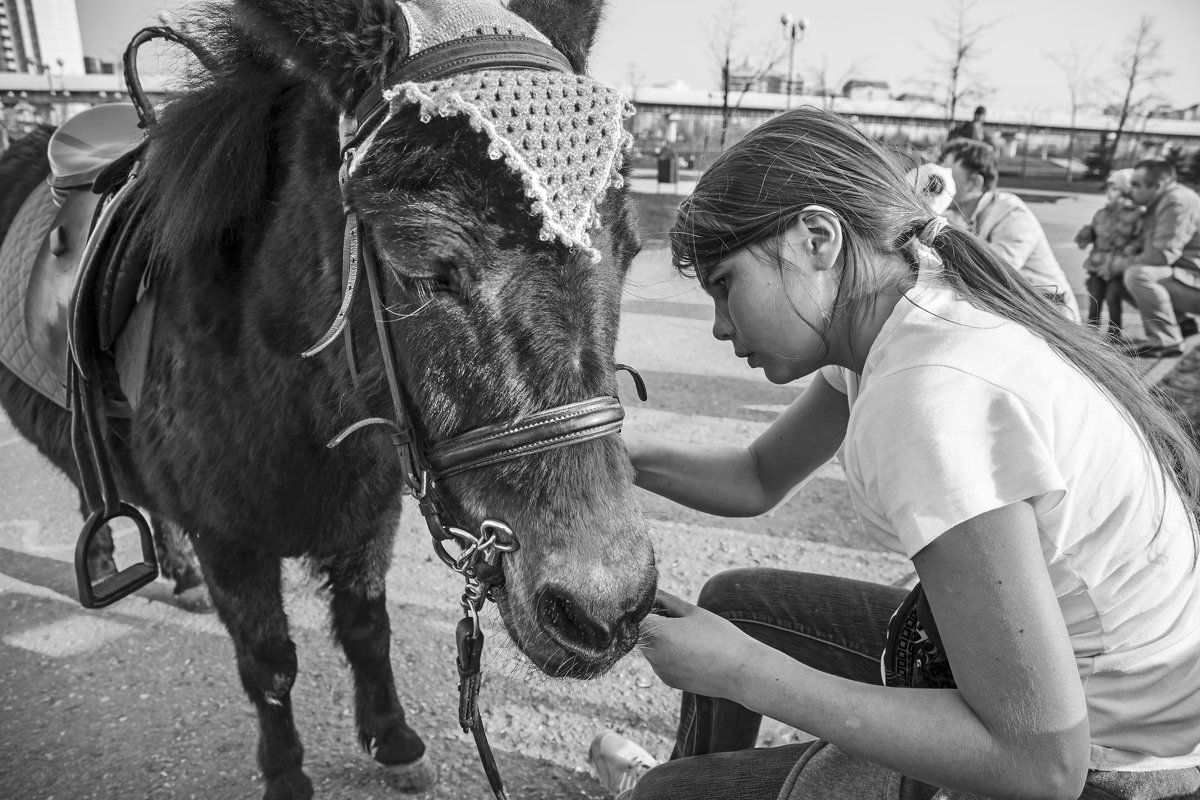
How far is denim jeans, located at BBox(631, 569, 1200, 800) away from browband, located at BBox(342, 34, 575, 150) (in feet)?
4.75

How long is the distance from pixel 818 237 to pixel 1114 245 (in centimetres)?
835

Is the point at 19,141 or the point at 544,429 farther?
the point at 19,141

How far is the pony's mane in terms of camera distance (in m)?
1.78

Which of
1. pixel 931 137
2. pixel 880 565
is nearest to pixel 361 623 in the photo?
pixel 880 565

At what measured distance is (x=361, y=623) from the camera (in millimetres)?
2574

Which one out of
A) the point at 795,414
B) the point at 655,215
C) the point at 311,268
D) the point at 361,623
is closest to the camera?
the point at 311,268

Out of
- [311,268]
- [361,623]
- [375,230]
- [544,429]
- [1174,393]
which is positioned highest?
[375,230]

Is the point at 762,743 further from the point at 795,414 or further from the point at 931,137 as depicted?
the point at 931,137

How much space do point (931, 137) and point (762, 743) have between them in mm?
35824

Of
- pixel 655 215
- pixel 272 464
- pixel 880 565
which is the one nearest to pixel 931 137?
pixel 655 215

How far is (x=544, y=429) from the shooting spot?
130 cm

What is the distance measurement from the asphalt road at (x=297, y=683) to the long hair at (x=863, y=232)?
0.38 metres

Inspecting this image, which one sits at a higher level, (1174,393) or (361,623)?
(1174,393)

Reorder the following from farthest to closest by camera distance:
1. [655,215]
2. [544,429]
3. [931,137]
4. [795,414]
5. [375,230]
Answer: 1. [931,137]
2. [655,215]
3. [795,414]
4. [375,230]
5. [544,429]
